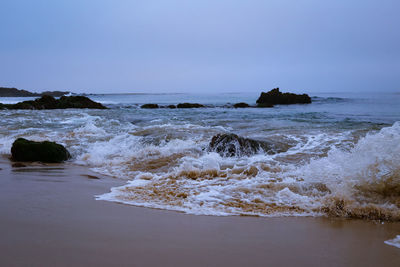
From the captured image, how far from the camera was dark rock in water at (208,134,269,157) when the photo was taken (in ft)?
21.7

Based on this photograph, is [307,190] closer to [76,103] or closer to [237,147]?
[237,147]

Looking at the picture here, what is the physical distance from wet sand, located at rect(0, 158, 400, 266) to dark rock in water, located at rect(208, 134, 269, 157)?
350 cm

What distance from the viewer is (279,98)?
3306 cm

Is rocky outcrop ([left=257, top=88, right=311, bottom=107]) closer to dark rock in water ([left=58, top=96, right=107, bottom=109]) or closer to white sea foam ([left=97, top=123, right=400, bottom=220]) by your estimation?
dark rock in water ([left=58, top=96, right=107, bottom=109])

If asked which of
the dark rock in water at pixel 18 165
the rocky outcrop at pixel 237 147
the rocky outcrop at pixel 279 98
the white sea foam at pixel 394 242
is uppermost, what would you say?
the rocky outcrop at pixel 279 98

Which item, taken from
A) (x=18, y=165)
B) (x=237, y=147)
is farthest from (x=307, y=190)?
(x=18, y=165)

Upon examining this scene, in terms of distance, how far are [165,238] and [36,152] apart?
4.66 m

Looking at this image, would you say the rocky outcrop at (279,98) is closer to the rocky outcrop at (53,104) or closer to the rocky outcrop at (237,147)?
the rocky outcrop at (53,104)

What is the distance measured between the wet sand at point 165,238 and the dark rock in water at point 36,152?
2772 mm

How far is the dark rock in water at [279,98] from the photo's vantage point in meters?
32.9

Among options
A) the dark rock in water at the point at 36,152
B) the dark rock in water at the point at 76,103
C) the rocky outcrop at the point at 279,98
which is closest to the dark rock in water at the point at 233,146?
the dark rock in water at the point at 36,152

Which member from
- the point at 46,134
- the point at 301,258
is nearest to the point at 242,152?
the point at 301,258

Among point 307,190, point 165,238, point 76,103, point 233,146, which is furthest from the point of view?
point 76,103

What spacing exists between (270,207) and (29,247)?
7.24ft
